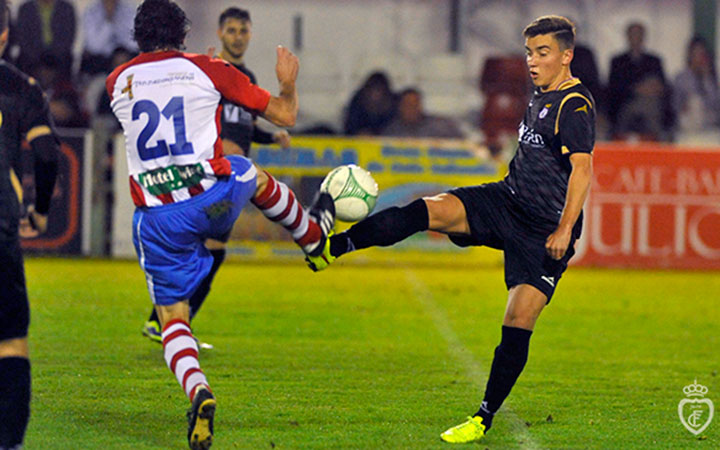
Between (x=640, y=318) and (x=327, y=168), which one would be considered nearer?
(x=640, y=318)

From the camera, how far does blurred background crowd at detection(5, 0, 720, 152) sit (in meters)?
14.9

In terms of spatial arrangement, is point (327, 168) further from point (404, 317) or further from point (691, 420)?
point (691, 420)

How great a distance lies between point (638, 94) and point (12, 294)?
40.9ft

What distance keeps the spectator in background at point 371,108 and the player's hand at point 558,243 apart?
9850mm

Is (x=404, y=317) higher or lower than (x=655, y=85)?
lower

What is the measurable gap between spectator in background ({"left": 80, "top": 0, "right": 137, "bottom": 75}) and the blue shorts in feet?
35.5

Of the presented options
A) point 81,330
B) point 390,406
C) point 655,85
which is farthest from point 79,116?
point 390,406

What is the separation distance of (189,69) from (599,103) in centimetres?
1164

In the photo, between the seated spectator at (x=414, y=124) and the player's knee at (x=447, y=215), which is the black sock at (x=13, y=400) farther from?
the seated spectator at (x=414, y=124)

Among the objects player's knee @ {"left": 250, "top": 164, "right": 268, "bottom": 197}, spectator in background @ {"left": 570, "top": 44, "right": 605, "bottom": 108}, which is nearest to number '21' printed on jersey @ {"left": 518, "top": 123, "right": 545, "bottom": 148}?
player's knee @ {"left": 250, "top": 164, "right": 268, "bottom": 197}

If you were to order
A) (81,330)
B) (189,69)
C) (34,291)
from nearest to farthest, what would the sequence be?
(189,69) < (81,330) < (34,291)

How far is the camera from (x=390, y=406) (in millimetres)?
5941

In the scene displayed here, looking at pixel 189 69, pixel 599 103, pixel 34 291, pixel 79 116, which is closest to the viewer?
pixel 189 69

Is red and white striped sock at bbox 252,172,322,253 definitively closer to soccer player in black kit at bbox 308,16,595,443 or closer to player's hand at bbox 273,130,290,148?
soccer player in black kit at bbox 308,16,595,443
